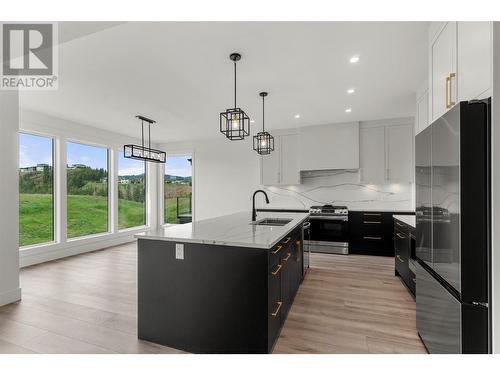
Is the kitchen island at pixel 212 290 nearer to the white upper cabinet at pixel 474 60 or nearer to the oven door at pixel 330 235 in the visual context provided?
the white upper cabinet at pixel 474 60

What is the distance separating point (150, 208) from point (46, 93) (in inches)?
160

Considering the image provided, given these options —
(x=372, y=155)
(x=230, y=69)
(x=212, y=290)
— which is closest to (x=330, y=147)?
(x=372, y=155)

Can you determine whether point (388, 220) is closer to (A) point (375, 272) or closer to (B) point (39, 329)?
(A) point (375, 272)

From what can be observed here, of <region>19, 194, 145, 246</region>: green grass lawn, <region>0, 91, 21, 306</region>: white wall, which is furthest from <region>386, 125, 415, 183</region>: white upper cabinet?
<region>19, 194, 145, 246</region>: green grass lawn

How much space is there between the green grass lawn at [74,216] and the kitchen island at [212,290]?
378 centimetres

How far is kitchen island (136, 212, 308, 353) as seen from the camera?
1.83 metres

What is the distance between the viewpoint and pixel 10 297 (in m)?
2.90

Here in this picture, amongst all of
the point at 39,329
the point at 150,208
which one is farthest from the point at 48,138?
the point at 39,329

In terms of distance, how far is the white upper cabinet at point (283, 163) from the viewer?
582cm

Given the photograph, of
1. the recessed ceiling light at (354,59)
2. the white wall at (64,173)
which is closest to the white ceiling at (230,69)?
the recessed ceiling light at (354,59)

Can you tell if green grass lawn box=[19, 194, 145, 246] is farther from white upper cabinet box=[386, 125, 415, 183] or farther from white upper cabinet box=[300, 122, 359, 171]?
Answer: white upper cabinet box=[386, 125, 415, 183]

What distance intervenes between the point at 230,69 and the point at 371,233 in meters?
3.97
